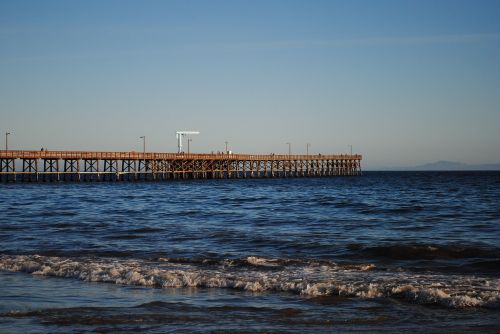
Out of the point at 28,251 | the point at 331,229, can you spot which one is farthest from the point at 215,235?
the point at 28,251

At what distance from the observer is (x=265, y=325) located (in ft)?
26.8

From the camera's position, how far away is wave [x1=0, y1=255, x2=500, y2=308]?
10195 mm

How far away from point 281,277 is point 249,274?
30.1 inches

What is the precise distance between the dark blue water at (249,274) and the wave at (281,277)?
29 millimetres

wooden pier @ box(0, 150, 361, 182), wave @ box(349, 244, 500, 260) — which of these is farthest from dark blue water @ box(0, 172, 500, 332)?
wooden pier @ box(0, 150, 361, 182)

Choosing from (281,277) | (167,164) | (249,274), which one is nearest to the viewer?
(281,277)

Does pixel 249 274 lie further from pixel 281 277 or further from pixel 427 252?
pixel 427 252

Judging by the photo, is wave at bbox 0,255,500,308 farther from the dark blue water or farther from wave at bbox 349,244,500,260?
wave at bbox 349,244,500,260

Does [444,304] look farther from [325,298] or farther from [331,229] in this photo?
[331,229]

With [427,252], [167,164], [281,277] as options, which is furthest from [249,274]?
[167,164]

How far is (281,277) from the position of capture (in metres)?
11.9

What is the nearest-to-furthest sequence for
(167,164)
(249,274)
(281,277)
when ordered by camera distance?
(281,277)
(249,274)
(167,164)

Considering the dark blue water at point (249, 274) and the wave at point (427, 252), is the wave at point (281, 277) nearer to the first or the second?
the dark blue water at point (249, 274)

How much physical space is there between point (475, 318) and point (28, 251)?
11154 millimetres
